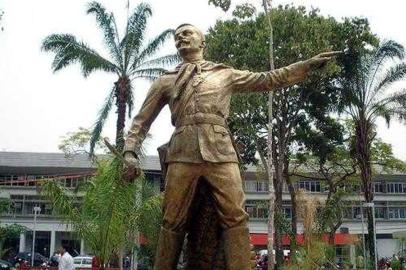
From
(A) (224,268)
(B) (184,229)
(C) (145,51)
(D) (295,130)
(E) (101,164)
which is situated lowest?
(A) (224,268)

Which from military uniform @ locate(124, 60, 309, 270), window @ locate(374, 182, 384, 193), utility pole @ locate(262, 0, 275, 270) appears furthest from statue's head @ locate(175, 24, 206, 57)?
window @ locate(374, 182, 384, 193)

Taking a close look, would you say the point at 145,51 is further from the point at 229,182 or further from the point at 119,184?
the point at 229,182

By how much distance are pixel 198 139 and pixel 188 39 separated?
0.92m

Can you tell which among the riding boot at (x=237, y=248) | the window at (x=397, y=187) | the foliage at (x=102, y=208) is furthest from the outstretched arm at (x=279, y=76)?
the window at (x=397, y=187)

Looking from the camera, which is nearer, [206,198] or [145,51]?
[206,198]

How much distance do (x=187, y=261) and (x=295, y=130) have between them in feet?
64.6

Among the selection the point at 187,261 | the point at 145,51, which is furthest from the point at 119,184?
the point at 145,51

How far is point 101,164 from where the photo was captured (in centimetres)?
1398

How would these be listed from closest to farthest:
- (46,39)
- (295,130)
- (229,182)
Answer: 1. (229,182)
2. (46,39)
3. (295,130)

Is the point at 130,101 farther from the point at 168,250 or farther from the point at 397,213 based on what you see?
the point at 397,213

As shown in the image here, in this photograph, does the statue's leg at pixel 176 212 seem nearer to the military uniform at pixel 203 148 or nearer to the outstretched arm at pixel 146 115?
the military uniform at pixel 203 148

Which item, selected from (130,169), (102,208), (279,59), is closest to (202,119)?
(130,169)

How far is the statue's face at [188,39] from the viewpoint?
16.5ft

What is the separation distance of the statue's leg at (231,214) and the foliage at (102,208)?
737 centimetres
